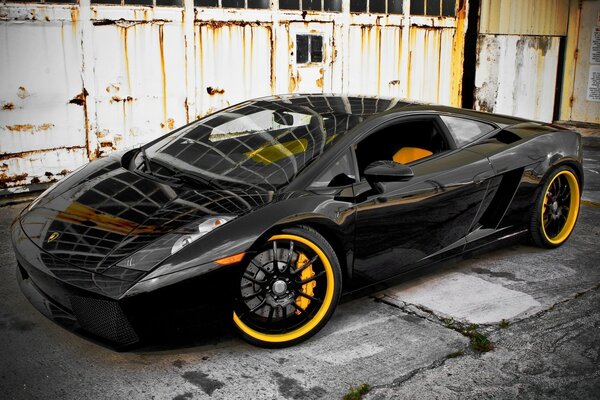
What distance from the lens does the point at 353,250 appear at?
3.79 metres

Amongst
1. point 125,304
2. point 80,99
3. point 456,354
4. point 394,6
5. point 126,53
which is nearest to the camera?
point 125,304

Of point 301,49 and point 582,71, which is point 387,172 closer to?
point 301,49

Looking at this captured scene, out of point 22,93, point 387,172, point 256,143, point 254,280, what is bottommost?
point 254,280

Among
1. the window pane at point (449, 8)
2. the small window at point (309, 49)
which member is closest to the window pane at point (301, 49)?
the small window at point (309, 49)

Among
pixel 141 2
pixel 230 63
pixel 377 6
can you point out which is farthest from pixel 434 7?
pixel 141 2

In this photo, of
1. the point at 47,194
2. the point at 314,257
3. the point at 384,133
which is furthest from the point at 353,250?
the point at 47,194

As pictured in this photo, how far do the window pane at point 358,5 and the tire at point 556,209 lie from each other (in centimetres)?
421

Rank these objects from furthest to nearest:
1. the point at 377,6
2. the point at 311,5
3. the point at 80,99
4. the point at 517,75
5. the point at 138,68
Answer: the point at 517,75, the point at 377,6, the point at 311,5, the point at 138,68, the point at 80,99

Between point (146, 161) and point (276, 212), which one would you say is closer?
point (276, 212)

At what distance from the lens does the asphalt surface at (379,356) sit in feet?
10.6

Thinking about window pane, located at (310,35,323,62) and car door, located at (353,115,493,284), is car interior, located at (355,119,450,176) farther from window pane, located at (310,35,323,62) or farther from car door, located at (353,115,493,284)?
window pane, located at (310,35,323,62)

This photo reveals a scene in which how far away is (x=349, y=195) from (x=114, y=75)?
3.80 meters

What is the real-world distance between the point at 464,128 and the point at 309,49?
13.2 feet

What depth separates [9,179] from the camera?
20.7ft
